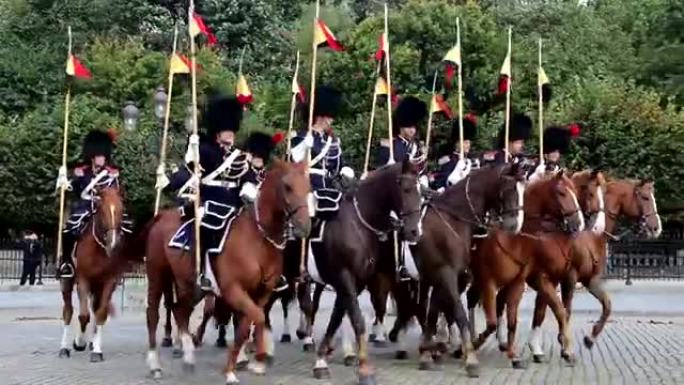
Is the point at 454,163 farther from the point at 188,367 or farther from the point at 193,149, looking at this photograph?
the point at 188,367

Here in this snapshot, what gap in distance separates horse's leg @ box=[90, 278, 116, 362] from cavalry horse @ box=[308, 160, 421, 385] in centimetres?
397

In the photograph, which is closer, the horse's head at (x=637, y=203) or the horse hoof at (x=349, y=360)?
the horse hoof at (x=349, y=360)

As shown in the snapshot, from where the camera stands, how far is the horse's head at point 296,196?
13.8 m

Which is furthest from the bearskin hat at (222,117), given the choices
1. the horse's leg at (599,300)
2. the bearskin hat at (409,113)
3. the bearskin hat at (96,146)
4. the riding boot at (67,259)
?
the horse's leg at (599,300)

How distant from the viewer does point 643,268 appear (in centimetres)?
4138

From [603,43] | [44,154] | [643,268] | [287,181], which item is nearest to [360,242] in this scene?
[287,181]

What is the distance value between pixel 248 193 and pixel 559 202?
15.3 ft

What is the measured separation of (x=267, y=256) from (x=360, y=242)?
1.50 metres

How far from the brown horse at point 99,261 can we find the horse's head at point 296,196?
14.8 feet

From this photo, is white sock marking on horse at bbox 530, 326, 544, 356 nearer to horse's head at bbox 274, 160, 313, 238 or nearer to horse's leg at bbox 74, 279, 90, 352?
horse's head at bbox 274, 160, 313, 238

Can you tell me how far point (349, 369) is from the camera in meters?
16.7

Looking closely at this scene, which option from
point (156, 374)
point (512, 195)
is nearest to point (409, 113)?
point (512, 195)

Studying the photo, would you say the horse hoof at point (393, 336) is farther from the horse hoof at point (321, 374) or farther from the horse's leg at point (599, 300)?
the horse hoof at point (321, 374)

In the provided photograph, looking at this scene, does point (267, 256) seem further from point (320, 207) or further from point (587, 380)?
point (587, 380)
